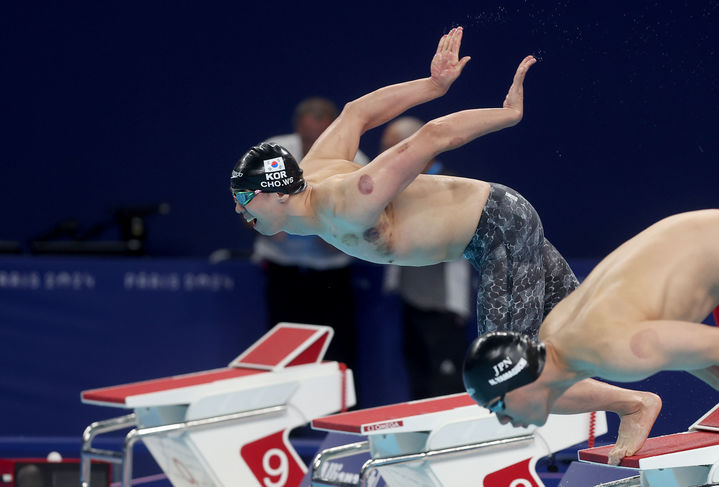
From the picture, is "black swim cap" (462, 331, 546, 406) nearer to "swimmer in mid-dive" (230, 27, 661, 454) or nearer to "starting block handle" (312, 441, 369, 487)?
"swimmer in mid-dive" (230, 27, 661, 454)

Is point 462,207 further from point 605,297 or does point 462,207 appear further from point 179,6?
point 179,6

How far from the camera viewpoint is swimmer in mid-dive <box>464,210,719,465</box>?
3.56 m

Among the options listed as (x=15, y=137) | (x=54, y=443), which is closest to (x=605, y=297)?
(x=54, y=443)

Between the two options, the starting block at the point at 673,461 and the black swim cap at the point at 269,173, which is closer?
the starting block at the point at 673,461

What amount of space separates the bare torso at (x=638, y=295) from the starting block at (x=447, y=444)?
3.73 ft

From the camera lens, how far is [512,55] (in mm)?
6633

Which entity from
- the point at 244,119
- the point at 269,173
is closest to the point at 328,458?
the point at 269,173

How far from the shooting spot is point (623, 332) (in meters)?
3.61

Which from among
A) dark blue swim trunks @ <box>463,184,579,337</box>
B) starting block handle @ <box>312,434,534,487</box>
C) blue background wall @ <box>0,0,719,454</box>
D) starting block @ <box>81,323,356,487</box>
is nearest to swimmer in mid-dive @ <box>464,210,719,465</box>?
dark blue swim trunks @ <box>463,184,579,337</box>

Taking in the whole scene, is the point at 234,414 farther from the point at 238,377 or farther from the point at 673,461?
the point at 673,461

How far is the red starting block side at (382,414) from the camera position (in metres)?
4.96

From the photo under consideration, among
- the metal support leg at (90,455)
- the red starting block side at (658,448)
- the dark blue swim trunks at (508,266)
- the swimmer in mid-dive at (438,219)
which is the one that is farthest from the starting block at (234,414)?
the red starting block side at (658,448)

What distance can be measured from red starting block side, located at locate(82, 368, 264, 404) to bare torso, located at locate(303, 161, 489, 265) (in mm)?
1428

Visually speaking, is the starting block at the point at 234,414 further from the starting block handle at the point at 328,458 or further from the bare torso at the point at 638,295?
the bare torso at the point at 638,295
